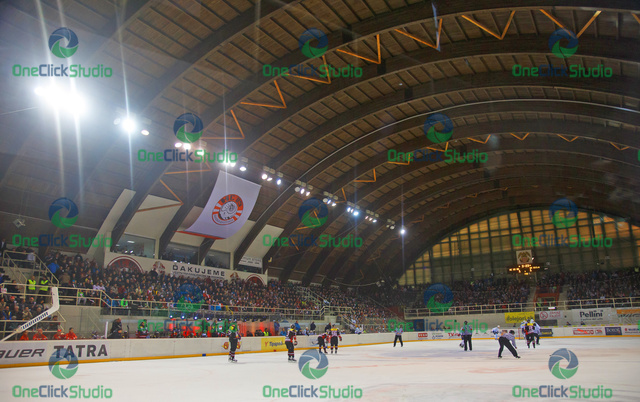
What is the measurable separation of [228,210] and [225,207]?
1.40ft

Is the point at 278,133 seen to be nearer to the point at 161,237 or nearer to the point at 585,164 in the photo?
the point at 161,237

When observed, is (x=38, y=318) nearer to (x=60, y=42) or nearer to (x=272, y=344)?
(x=60, y=42)

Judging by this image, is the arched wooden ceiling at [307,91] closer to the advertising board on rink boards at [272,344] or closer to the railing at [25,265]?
the railing at [25,265]

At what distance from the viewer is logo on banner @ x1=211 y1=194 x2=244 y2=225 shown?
1234 inches

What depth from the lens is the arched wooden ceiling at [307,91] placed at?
1980 centimetres

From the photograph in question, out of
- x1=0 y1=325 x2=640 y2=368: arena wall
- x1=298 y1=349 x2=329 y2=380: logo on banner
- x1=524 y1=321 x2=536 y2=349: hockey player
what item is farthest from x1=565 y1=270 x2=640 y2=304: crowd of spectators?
x1=298 y1=349 x2=329 y2=380: logo on banner

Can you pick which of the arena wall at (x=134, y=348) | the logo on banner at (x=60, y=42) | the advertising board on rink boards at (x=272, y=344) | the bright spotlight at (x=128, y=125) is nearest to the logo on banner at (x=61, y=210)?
the bright spotlight at (x=128, y=125)

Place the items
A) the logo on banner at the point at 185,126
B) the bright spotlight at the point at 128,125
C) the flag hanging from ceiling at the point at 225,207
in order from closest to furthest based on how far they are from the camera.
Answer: the bright spotlight at the point at 128,125 < the logo on banner at the point at 185,126 < the flag hanging from ceiling at the point at 225,207

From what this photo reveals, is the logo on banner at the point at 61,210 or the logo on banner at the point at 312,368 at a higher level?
the logo on banner at the point at 61,210

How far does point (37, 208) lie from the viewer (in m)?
26.1

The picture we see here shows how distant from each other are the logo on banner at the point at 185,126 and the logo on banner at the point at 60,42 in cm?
748

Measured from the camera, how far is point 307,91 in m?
27.5

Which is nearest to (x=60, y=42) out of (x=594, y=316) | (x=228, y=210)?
(x=228, y=210)

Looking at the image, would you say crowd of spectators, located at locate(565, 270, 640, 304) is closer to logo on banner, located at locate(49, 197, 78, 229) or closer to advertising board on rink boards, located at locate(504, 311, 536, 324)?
advertising board on rink boards, located at locate(504, 311, 536, 324)
